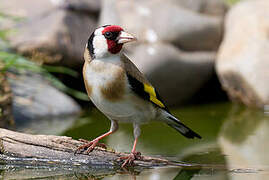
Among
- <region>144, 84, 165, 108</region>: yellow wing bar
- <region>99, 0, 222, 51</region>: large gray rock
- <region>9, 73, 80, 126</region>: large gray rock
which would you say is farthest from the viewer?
<region>99, 0, 222, 51</region>: large gray rock

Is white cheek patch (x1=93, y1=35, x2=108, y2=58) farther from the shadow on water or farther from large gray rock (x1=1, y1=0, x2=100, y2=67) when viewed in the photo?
large gray rock (x1=1, y1=0, x2=100, y2=67)

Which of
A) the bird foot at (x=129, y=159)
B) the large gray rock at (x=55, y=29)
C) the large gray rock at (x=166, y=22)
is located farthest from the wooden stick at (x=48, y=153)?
the large gray rock at (x=166, y=22)

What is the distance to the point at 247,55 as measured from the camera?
724 cm

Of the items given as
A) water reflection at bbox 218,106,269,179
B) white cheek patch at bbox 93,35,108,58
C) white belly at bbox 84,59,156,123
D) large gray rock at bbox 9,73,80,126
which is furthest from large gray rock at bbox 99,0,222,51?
white cheek patch at bbox 93,35,108,58

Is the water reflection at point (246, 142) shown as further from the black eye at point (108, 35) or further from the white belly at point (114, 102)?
the black eye at point (108, 35)

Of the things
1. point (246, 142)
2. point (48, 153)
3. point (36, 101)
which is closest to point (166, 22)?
point (36, 101)

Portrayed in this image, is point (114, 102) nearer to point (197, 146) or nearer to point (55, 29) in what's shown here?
point (197, 146)

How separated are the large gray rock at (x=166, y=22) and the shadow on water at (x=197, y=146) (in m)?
1.03

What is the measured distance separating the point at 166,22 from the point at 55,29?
5.37 feet

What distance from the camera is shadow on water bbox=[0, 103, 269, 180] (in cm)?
393

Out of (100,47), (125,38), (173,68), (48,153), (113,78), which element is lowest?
(173,68)

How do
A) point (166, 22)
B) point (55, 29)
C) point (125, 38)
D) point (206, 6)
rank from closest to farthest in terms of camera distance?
point (125, 38) < point (55, 29) < point (166, 22) < point (206, 6)

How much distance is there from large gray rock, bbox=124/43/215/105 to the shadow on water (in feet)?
1.40

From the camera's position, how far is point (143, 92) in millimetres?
3977
